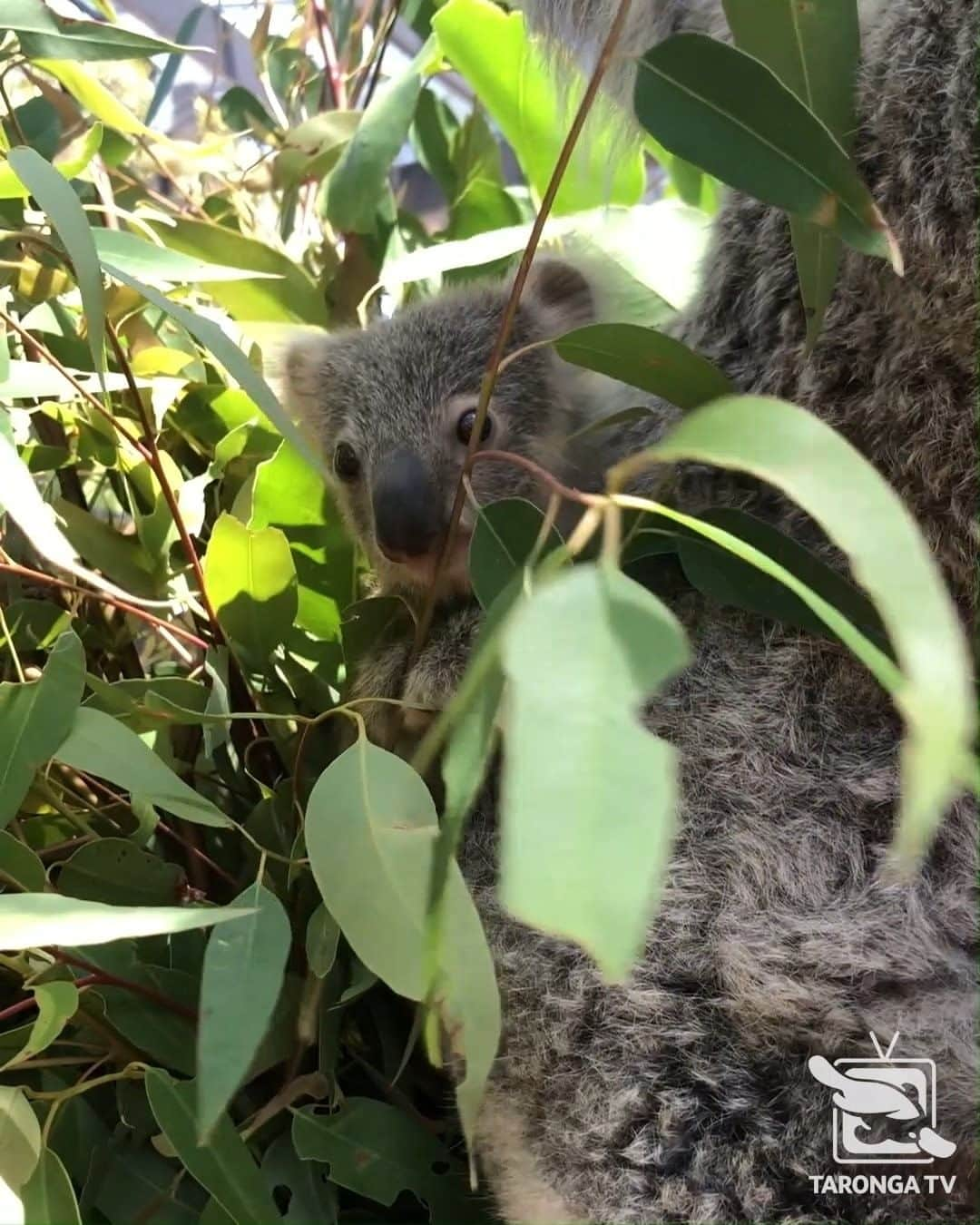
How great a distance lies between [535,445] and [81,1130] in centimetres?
82

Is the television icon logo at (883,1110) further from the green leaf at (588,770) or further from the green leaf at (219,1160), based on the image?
the green leaf at (588,770)

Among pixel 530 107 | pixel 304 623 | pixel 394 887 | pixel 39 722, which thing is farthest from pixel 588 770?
pixel 530 107

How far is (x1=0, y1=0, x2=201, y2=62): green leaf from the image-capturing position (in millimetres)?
986

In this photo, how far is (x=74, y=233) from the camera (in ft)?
2.59

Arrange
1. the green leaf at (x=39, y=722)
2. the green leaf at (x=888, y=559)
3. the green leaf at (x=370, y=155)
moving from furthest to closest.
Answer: the green leaf at (x=370, y=155) → the green leaf at (x=39, y=722) → the green leaf at (x=888, y=559)

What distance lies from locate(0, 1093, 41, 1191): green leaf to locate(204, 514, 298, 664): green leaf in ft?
1.37

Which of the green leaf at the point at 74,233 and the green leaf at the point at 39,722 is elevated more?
the green leaf at the point at 74,233

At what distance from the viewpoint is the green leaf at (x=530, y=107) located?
1296mm

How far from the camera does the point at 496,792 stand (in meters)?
1.00

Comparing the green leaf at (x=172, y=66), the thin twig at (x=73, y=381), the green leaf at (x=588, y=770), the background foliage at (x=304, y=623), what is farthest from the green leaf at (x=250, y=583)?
the green leaf at (x=172, y=66)

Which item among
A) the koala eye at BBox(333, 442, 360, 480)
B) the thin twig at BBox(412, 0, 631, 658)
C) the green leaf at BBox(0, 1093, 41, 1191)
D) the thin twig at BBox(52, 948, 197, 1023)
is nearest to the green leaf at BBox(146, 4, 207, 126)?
the koala eye at BBox(333, 442, 360, 480)

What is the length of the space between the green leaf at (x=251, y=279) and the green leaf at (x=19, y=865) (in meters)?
0.68

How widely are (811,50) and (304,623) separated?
759 millimetres

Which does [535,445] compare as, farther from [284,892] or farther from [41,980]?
[41,980]
